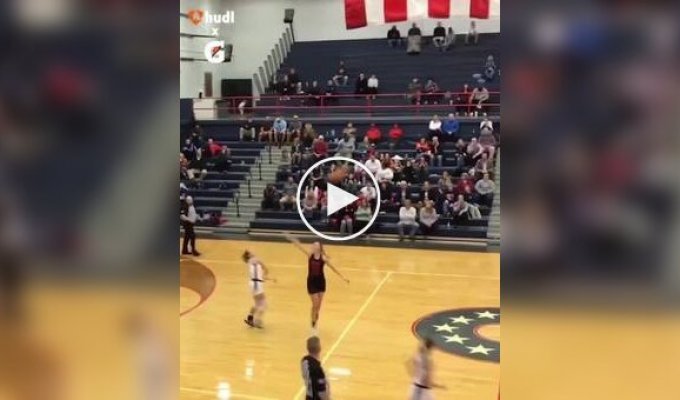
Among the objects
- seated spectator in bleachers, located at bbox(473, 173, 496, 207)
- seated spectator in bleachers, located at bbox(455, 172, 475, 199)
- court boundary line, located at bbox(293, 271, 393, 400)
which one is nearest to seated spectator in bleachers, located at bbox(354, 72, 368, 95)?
seated spectator in bleachers, located at bbox(455, 172, 475, 199)

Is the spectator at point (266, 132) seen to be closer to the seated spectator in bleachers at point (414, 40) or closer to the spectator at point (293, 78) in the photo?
the spectator at point (293, 78)

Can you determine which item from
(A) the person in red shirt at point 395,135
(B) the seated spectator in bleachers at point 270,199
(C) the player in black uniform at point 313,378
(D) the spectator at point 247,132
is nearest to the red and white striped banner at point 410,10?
(C) the player in black uniform at point 313,378

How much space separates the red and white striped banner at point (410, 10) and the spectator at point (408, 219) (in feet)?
47.3

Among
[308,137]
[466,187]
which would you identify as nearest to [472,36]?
[308,137]

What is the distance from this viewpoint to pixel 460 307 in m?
11.4

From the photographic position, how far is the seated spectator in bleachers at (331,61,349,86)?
2505 centimetres

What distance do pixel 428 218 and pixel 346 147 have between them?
4.01 m

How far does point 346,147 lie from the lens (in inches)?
780

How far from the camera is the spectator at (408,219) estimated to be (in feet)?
56.6

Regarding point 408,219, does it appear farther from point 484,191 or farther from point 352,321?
point 352,321

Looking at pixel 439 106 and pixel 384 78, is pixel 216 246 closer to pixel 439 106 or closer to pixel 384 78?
pixel 439 106

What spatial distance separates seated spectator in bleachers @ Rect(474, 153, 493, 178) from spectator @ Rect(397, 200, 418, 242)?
2.02 m
